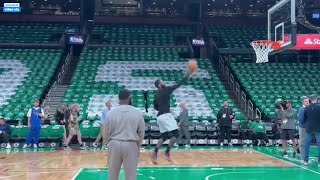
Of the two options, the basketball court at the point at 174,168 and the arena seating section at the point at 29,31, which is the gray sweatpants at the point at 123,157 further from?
the arena seating section at the point at 29,31

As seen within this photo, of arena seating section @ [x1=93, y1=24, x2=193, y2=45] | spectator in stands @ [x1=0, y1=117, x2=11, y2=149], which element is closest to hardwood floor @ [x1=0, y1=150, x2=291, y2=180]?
spectator in stands @ [x1=0, y1=117, x2=11, y2=149]

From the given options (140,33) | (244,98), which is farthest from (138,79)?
(140,33)

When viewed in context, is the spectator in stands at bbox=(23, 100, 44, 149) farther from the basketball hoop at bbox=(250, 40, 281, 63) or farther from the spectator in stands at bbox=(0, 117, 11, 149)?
the basketball hoop at bbox=(250, 40, 281, 63)

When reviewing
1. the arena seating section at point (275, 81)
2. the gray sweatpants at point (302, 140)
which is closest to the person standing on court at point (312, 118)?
the gray sweatpants at point (302, 140)

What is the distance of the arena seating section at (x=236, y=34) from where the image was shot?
101ft

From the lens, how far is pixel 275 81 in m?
25.2

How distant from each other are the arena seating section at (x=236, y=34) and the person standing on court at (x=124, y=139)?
24.9 metres

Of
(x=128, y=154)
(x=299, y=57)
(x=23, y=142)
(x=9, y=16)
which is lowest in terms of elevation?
(x=23, y=142)

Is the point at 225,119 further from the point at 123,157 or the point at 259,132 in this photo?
the point at 123,157

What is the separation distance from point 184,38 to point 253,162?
2149cm

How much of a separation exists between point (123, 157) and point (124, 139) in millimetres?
227

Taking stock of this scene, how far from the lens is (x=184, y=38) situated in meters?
32.6

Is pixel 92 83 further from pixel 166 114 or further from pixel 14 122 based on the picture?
pixel 166 114

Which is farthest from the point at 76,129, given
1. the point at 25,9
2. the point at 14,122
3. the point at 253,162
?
the point at 25,9
